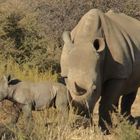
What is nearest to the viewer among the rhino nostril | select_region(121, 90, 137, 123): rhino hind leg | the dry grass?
the dry grass

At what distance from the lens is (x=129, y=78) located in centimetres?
946

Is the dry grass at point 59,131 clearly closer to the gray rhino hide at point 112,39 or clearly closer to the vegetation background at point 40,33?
the gray rhino hide at point 112,39

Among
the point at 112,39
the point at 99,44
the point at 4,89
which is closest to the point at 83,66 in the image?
the point at 99,44

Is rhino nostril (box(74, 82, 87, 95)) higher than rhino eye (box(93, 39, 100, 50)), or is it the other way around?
rhino eye (box(93, 39, 100, 50))

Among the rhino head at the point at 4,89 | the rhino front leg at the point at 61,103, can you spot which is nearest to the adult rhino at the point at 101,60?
the rhino front leg at the point at 61,103

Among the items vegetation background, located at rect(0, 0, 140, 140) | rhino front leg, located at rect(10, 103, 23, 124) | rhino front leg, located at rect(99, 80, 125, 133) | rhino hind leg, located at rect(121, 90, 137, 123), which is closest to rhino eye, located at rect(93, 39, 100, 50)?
rhino front leg, located at rect(99, 80, 125, 133)

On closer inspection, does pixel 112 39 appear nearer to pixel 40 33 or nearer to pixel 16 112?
pixel 16 112

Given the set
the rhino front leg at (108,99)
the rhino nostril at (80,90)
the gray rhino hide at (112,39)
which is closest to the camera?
the rhino nostril at (80,90)

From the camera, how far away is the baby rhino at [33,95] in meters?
9.59

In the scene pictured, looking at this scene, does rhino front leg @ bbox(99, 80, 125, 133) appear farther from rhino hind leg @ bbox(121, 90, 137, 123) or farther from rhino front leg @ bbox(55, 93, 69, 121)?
rhino hind leg @ bbox(121, 90, 137, 123)

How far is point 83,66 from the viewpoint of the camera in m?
8.29

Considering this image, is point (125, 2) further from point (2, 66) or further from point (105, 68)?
point (105, 68)

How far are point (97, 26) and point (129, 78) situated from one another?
39.3 inches

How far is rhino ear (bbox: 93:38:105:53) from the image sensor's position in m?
8.60
